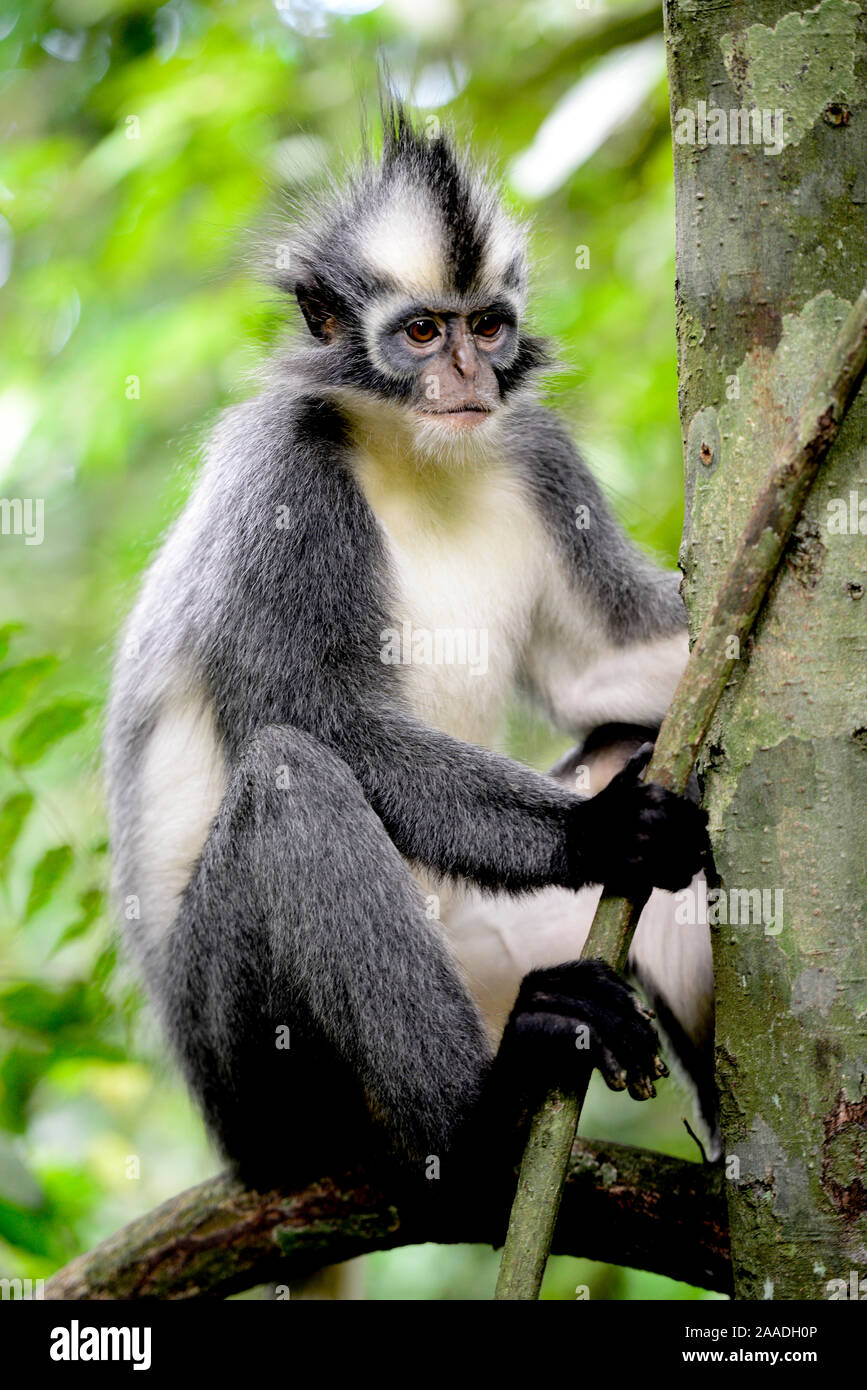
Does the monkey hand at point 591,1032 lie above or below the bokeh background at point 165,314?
below

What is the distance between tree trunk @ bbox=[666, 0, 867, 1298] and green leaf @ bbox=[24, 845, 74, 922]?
2.44 meters

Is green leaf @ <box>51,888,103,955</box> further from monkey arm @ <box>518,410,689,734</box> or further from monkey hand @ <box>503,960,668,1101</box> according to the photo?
monkey arm @ <box>518,410,689,734</box>

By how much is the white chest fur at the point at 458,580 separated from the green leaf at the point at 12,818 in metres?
1.39

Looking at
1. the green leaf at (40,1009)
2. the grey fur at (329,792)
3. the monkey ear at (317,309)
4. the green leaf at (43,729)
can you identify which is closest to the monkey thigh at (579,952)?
Result: the grey fur at (329,792)

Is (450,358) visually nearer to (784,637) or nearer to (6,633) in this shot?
(6,633)

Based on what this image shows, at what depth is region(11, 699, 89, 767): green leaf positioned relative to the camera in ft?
15.4

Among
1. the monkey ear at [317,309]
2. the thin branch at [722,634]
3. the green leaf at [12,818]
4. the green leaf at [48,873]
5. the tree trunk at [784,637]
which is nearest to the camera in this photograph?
the thin branch at [722,634]

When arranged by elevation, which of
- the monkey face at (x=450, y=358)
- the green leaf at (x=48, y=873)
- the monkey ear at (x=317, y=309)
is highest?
the monkey ear at (x=317, y=309)

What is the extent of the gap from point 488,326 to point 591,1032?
2503 millimetres

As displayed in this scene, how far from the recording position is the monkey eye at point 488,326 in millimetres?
4727

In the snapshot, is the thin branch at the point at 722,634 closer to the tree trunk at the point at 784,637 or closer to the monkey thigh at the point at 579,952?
the tree trunk at the point at 784,637

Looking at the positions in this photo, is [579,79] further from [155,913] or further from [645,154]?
[155,913]

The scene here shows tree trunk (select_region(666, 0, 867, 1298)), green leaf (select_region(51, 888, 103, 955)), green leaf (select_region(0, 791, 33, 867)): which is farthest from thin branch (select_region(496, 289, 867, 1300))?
green leaf (select_region(0, 791, 33, 867))
